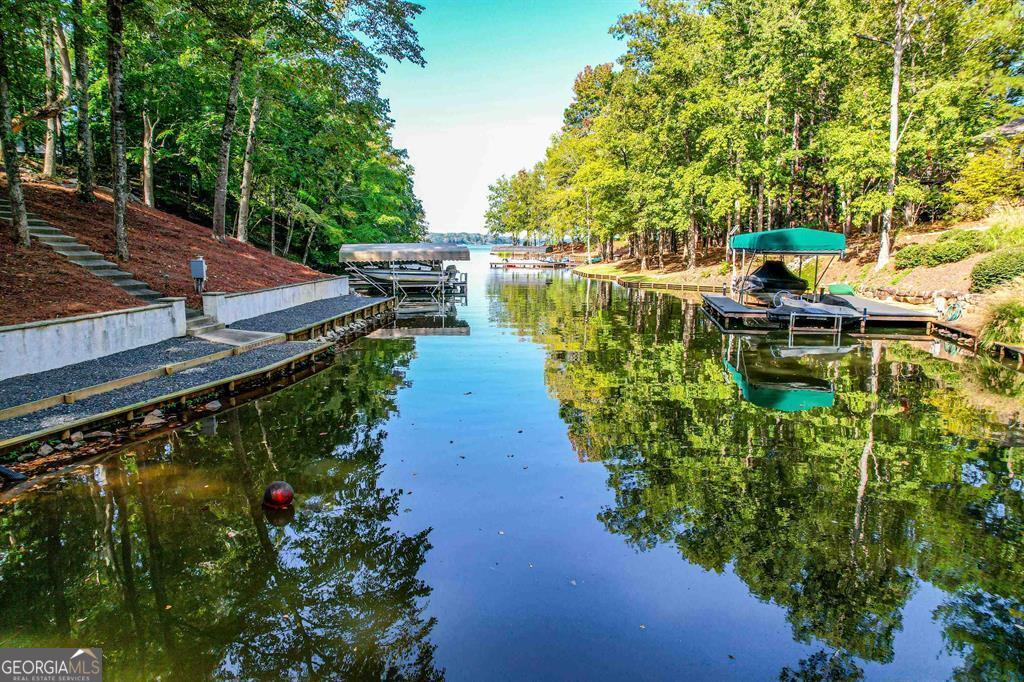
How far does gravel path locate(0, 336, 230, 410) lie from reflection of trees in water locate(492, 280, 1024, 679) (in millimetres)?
8970

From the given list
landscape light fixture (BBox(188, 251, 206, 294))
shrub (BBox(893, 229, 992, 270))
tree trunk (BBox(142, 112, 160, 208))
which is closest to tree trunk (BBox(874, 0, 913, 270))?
shrub (BBox(893, 229, 992, 270))

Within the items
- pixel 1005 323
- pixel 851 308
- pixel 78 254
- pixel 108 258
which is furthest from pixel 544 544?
pixel 851 308

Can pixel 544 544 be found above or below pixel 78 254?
below

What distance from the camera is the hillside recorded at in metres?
12.5

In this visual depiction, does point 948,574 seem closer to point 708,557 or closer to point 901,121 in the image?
point 708,557

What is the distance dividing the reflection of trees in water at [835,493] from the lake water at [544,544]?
37 mm

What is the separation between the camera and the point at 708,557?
20.3 ft

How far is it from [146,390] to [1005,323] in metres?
23.5

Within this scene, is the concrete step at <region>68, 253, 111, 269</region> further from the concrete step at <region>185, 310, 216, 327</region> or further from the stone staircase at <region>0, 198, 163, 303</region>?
the concrete step at <region>185, 310, 216, 327</region>

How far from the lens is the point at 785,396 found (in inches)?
494

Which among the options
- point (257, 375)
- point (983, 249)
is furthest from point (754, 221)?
point (257, 375)

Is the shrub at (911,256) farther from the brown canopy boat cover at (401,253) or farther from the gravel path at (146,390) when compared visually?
the gravel path at (146,390)

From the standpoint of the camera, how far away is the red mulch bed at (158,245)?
16.7 metres

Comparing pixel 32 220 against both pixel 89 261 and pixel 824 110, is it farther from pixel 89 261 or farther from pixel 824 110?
pixel 824 110
